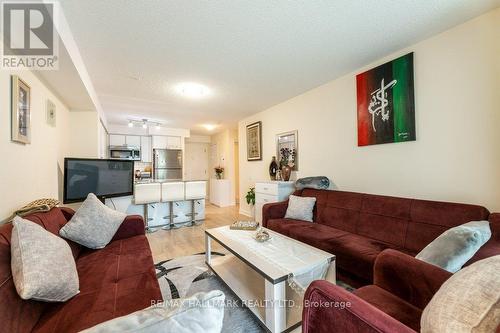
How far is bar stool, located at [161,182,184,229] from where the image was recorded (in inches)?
154

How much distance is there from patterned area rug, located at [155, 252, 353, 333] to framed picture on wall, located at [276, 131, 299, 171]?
2.01 metres

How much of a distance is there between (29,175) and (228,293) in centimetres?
211

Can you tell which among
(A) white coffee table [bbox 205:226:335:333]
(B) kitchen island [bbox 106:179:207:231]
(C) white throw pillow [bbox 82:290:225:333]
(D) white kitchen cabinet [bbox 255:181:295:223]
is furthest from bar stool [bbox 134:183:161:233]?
(C) white throw pillow [bbox 82:290:225:333]

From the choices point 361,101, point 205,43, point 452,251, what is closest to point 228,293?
point 452,251

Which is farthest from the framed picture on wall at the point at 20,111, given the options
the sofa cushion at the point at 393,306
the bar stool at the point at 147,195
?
the sofa cushion at the point at 393,306

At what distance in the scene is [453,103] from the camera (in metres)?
1.93

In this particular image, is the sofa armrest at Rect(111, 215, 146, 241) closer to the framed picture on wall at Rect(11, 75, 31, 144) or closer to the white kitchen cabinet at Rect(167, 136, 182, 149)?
the framed picture on wall at Rect(11, 75, 31, 144)

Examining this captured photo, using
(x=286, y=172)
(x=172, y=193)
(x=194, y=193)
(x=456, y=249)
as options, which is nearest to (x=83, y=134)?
(x=172, y=193)

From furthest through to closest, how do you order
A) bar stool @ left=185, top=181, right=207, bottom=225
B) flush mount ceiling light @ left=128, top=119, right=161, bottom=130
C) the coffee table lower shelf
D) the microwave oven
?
the microwave oven, flush mount ceiling light @ left=128, top=119, right=161, bottom=130, bar stool @ left=185, top=181, right=207, bottom=225, the coffee table lower shelf

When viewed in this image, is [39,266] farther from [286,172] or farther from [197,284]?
[286,172]

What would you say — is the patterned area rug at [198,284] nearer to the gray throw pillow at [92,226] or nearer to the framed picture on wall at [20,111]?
the gray throw pillow at [92,226]

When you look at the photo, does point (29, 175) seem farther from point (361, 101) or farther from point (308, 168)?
point (361, 101)

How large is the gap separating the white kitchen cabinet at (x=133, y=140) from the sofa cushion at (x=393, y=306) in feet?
20.0

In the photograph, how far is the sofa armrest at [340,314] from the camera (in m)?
0.76
